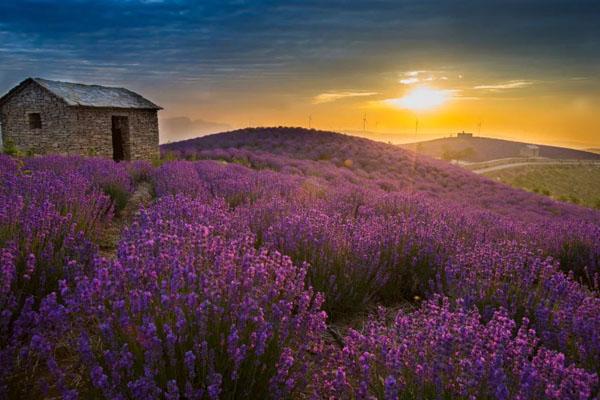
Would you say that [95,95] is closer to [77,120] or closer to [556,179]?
[77,120]

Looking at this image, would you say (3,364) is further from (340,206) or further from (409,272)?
(340,206)

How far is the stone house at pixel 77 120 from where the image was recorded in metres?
13.6

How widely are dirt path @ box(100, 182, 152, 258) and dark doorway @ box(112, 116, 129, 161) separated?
8.81 metres

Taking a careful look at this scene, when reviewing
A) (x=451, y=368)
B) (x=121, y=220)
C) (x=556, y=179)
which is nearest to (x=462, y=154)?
(x=556, y=179)

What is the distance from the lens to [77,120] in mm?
13516

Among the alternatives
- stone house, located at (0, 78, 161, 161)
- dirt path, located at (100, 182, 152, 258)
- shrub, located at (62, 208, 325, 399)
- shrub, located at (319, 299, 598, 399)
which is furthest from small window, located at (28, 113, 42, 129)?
shrub, located at (319, 299, 598, 399)

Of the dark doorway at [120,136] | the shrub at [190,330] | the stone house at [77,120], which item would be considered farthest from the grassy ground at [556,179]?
the shrub at [190,330]

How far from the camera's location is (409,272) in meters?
3.74

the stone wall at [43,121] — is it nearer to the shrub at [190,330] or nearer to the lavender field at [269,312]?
Answer: the lavender field at [269,312]

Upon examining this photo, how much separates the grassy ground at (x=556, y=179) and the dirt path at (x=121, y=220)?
95.4 ft

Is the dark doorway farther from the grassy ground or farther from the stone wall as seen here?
the grassy ground

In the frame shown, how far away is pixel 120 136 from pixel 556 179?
35611mm

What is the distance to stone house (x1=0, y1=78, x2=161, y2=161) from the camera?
537 inches

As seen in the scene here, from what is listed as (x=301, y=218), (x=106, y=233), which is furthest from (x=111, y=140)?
(x=301, y=218)
